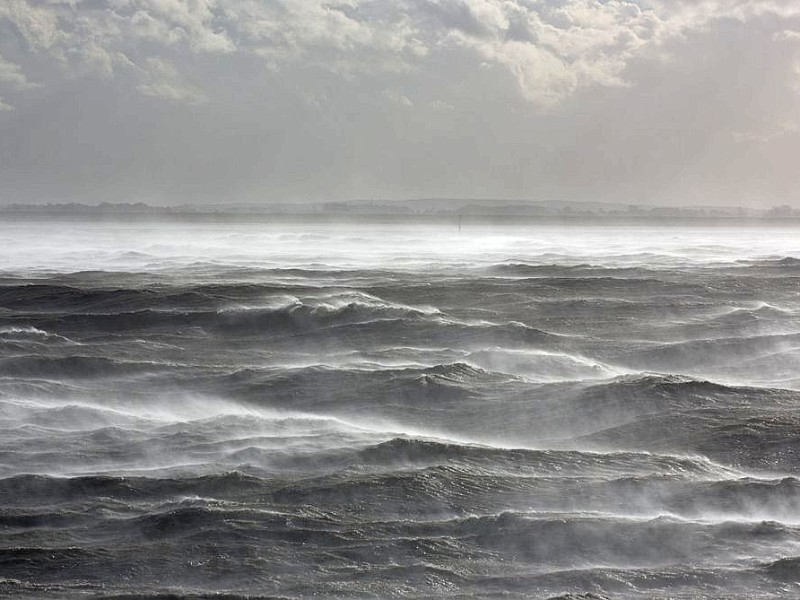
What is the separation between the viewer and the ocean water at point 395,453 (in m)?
8.94

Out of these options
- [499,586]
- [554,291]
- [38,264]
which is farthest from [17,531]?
[38,264]

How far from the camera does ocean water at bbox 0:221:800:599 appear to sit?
352 inches

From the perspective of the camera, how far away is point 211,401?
668 inches

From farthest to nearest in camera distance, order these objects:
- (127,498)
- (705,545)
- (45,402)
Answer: (45,402)
(127,498)
(705,545)

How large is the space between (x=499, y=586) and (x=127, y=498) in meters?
4.66

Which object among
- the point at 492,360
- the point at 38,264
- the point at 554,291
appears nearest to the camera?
the point at 492,360

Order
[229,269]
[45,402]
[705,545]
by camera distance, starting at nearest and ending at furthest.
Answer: [705,545] < [45,402] < [229,269]

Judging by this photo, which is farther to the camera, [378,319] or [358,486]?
[378,319]

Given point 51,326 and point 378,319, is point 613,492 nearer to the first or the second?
point 378,319

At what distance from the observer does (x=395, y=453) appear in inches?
512

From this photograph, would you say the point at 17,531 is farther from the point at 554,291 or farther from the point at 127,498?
the point at 554,291

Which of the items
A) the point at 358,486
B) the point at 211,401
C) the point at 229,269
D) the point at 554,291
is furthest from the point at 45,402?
the point at 229,269

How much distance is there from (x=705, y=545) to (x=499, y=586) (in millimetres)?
2316

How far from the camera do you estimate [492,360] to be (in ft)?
69.0
